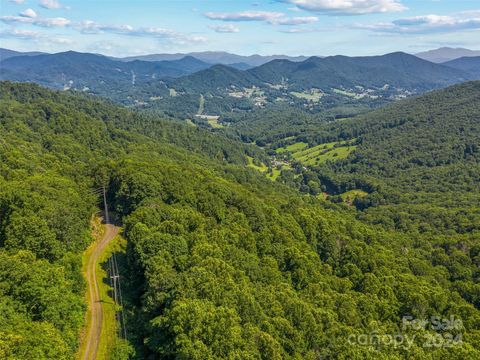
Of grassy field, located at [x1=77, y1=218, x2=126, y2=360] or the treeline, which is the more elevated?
the treeline

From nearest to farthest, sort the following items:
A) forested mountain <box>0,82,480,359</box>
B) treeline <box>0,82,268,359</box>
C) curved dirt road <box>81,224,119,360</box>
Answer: treeline <box>0,82,268,359</box>
forested mountain <box>0,82,480,359</box>
curved dirt road <box>81,224,119,360</box>

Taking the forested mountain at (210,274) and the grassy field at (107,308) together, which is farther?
the grassy field at (107,308)

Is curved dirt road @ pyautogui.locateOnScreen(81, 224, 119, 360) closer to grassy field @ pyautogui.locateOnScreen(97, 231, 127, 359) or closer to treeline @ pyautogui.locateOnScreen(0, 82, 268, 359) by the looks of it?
grassy field @ pyautogui.locateOnScreen(97, 231, 127, 359)

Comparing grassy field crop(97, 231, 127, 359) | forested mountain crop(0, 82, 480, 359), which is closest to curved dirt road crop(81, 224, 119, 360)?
grassy field crop(97, 231, 127, 359)

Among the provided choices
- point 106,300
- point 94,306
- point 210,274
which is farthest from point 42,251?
point 210,274

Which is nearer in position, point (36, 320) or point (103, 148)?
point (36, 320)

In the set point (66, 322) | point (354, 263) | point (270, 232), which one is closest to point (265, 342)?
point (66, 322)

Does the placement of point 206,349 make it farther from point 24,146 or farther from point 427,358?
point 24,146

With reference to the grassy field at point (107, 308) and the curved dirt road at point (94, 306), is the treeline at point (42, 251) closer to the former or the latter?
→ the curved dirt road at point (94, 306)

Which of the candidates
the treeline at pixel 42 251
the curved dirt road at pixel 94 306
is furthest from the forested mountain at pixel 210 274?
the curved dirt road at pixel 94 306
